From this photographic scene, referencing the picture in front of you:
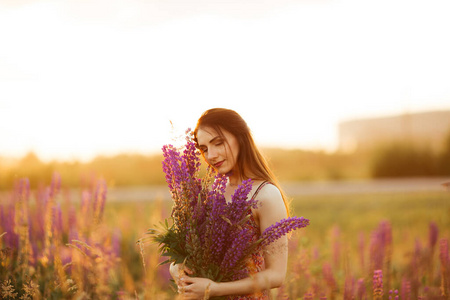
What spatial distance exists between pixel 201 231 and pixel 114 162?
63.0 feet

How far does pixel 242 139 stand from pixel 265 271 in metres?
0.80

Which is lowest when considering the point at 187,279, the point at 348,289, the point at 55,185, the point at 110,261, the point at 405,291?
the point at 405,291

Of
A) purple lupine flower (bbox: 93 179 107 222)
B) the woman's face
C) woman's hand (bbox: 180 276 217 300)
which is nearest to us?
woman's hand (bbox: 180 276 217 300)

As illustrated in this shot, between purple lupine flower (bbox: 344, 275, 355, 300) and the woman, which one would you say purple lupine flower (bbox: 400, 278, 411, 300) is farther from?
the woman

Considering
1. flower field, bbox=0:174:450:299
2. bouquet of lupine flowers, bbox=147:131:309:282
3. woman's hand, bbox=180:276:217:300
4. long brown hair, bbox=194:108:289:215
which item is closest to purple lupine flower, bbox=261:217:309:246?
bouquet of lupine flowers, bbox=147:131:309:282

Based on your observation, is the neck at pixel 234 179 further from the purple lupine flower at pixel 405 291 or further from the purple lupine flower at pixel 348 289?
the purple lupine flower at pixel 405 291

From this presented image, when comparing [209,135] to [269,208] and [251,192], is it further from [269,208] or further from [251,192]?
[269,208]

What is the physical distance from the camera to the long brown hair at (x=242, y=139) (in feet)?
8.74

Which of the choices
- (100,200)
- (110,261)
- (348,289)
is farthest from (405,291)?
(100,200)

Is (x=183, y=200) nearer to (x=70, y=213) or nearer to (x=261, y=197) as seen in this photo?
(x=261, y=197)

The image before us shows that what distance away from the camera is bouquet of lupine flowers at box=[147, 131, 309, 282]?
2012 millimetres

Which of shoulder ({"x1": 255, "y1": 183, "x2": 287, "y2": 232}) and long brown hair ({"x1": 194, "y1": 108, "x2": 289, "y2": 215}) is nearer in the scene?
shoulder ({"x1": 255, "y1": 183, "x2": 287, "y2": 232})

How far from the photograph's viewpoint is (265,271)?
2.31 m

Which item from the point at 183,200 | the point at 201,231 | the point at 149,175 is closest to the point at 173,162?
the point at 183,200
